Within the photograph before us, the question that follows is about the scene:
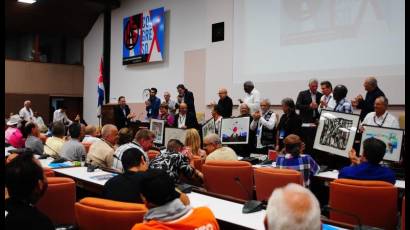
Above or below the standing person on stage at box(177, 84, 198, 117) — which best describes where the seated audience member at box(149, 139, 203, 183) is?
below

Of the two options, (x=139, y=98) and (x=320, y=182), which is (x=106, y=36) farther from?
(x=320, y=182)

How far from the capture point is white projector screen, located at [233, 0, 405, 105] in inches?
270

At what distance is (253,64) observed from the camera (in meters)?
9.10

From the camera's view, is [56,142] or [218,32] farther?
[218,32]

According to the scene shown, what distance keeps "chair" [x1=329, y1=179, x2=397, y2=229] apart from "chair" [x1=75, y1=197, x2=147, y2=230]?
1.43 metres

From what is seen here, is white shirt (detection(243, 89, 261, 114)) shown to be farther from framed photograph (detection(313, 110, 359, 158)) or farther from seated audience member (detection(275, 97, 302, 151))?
framed photograph (detection(313, 110, 359, 158))

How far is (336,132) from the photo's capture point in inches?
183

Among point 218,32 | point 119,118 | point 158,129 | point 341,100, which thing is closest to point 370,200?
point 341,100

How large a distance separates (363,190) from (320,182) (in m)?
1.39

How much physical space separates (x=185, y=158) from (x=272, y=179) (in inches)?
35.3

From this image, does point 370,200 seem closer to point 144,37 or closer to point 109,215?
point 109,215

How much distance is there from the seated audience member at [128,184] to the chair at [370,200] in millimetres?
1338

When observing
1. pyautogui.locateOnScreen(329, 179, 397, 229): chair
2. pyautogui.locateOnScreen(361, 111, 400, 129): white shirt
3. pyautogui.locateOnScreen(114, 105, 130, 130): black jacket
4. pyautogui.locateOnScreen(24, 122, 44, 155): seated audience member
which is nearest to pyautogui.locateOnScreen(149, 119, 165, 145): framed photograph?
pyautogui.locateOnScreen(24, 122, 44, 155): seated audience member

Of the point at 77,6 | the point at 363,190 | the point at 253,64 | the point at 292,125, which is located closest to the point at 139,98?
the point at 77,6
